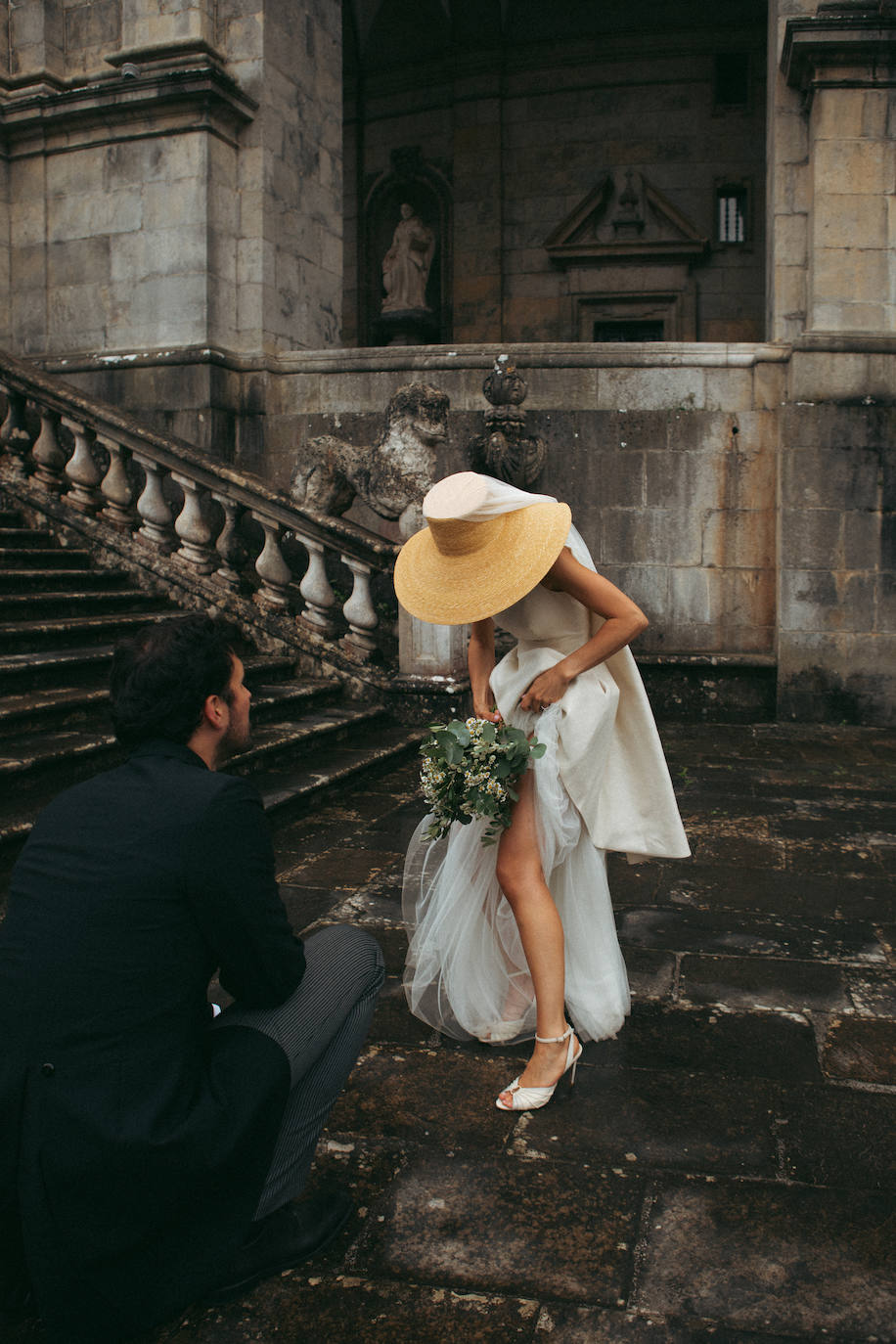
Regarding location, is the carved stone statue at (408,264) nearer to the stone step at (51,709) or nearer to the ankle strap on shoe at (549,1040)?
the stone step at (51,709)

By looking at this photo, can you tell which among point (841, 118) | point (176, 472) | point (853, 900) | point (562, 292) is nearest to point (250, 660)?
point (176, 472)

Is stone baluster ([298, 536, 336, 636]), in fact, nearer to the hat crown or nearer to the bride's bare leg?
the hat crown

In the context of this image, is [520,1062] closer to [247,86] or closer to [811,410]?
[811,410]

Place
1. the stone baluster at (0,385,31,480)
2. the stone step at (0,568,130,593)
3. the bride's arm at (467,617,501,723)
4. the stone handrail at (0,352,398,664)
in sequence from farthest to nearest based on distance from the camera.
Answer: the stone baluster at (0,385,31,480), the stone handrail at (0,352,398,664), the stone step at (0,568,130,593), the bride's arm at (467,617,501,723)

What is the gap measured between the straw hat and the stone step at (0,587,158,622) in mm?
4025

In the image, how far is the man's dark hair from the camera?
2.00 metres

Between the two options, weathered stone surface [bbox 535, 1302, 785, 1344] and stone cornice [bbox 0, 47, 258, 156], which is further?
Answer: stone cornice [bbox 0, 47, 258, 156]

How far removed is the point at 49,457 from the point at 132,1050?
708 centimetres

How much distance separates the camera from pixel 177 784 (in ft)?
6.24

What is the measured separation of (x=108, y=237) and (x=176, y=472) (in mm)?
3776

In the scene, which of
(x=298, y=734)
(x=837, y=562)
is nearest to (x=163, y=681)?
(x=298, y=734)

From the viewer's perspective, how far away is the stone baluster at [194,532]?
299 inches

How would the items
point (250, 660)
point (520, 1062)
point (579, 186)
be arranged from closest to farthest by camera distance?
point (520, 1062) → point (250, 660) → point (579, 186)

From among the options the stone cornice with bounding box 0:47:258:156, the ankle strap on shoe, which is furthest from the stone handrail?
the ankle strap on shoe
